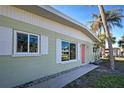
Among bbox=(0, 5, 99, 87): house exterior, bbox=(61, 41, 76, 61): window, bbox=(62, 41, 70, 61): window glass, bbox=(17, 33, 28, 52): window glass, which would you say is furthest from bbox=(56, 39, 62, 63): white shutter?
bbox=(17, 33, 28, 52): window glass

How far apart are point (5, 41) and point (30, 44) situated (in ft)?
5.86

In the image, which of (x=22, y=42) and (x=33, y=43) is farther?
(x=33, y=43)

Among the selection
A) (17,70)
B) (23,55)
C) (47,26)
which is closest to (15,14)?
(23,55)

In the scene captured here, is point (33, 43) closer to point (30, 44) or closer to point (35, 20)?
point (30, 44)

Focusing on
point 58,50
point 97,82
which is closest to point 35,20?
point 58,50

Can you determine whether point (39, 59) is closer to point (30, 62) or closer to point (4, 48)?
point (30, 62)

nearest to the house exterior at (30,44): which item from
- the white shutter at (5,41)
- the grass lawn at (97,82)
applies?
the white shutter at (5,41)

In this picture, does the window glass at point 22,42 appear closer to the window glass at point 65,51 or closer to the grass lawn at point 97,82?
the grass lawn at point 97,82

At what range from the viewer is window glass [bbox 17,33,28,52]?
779 cm

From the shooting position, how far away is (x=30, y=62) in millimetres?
8562

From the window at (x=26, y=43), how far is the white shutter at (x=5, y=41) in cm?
37

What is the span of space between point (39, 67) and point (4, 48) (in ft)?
9.20

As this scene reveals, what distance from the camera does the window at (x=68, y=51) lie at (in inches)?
497

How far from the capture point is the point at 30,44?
8633 millimetres
